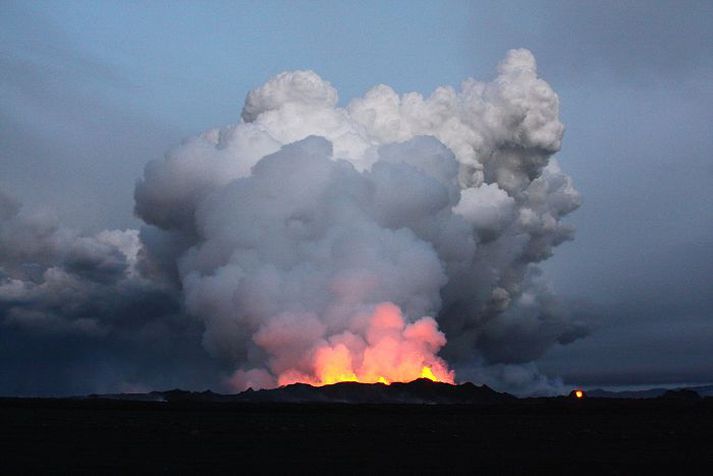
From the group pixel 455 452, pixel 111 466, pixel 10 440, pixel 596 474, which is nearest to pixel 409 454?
pixel 455 452

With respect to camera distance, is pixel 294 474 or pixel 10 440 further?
pixel 10 440

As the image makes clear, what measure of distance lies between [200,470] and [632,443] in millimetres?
36402

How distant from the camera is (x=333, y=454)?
5144 cm

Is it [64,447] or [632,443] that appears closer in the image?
[64,447]

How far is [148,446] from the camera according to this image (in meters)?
54.4

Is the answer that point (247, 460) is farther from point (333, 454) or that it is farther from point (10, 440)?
point (10, 440)

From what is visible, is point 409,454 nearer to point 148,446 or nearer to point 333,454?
point 333,454

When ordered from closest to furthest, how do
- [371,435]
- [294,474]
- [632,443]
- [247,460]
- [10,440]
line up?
1. [294,474]
2. [247,460]
3. [10,440]
4. [632,443]
5. [371,435]

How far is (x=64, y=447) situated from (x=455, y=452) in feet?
79.0

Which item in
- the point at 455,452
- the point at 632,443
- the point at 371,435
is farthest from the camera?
the point at 371,435

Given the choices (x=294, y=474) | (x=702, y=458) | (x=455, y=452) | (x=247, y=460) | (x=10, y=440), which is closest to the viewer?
(x=294, y=474)

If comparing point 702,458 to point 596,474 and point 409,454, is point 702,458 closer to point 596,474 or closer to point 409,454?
point 596,474

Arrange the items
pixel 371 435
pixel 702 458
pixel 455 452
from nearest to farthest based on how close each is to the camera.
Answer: pixel 702 458 < pixel 455 452 < pixel 371 435

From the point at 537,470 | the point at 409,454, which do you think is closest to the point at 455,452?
the point at 409,454
